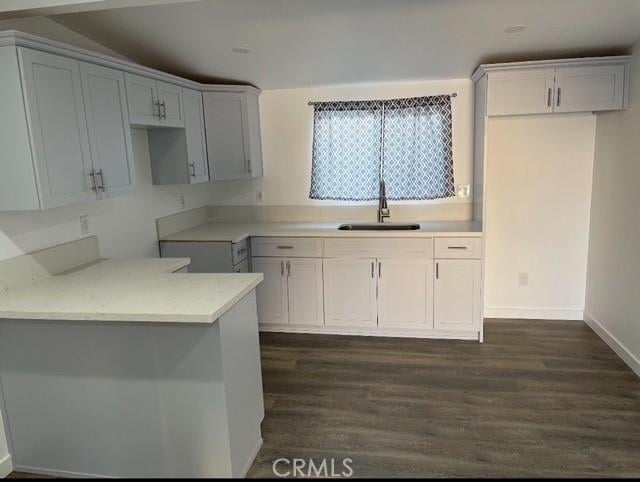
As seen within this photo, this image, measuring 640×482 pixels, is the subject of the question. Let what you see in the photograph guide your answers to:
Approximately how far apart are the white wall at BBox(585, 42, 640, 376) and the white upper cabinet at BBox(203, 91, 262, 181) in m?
2.84

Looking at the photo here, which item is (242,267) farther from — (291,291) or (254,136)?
(254,136)

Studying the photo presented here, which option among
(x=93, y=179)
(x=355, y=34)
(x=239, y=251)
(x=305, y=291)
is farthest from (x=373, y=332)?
(x=93, y=179)

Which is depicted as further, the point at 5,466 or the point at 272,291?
the point at 272,291

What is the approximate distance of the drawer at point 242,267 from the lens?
366cm

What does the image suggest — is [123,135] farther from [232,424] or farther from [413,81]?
[413,81]

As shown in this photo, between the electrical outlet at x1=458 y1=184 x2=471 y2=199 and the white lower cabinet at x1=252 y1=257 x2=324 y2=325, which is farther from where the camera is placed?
the electrical outlet at x1=458 y1=184 x2=471 y2=199

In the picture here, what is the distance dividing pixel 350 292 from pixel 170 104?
1.98 meters

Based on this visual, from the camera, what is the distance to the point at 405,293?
12.2 feet

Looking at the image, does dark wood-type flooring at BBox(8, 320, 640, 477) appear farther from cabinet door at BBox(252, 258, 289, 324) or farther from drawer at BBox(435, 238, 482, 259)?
drawer at BBox(435, 238, 482, 259)

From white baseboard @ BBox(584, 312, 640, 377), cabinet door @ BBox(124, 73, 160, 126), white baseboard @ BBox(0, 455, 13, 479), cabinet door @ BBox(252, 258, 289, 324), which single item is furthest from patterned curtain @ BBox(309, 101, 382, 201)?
white baseboard @ BBox(0, 455, 13, 479)

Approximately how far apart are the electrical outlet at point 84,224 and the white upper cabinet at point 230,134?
1.26 meters

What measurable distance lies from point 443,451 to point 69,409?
184 centimetres

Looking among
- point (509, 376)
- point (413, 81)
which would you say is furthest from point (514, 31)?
point (509, 376)

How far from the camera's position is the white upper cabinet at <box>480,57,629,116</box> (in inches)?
127
